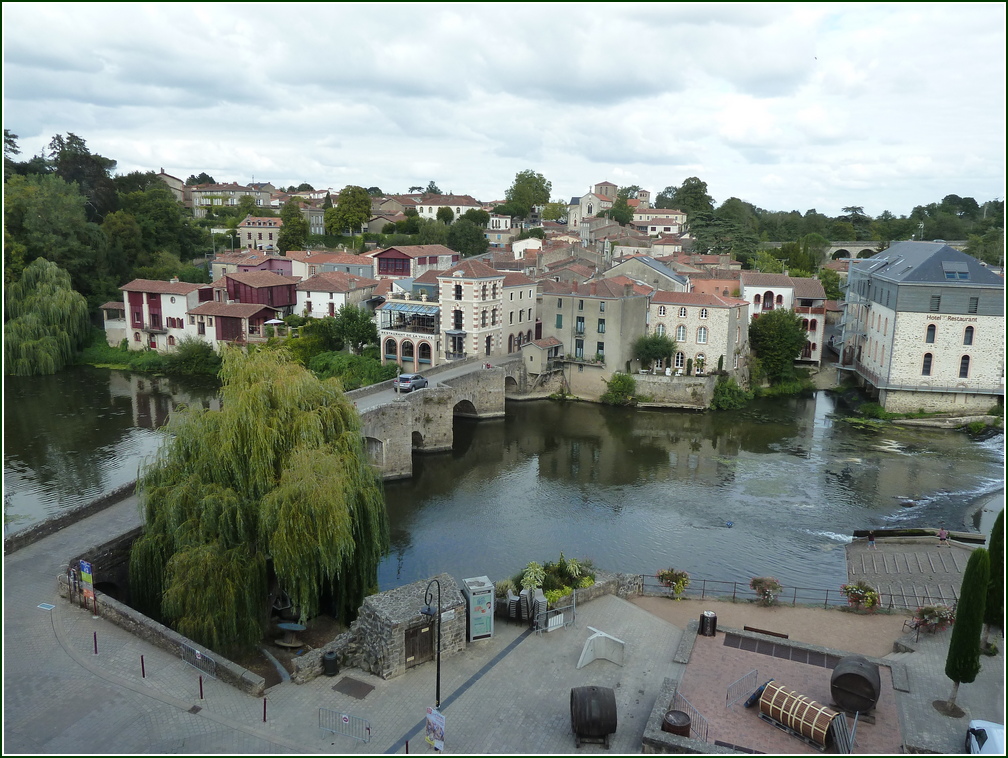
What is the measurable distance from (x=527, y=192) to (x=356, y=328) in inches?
2872

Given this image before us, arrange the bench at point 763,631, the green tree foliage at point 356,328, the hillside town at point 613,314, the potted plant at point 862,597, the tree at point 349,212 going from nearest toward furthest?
the bench at point 763,631 → the potted plant at point 862,597 → the hillside town at point 613,314 → the green tree foliage at point 356,328 → the tree at point 349,212

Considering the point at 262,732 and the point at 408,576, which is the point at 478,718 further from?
the point at 408,576

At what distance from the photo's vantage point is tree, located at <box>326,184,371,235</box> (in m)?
88.8

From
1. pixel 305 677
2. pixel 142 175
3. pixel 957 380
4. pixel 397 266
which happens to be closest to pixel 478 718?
pixel 305 677

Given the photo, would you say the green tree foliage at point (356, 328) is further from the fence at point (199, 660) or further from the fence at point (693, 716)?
the fence at point (693, 716)

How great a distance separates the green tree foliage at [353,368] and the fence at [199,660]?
30909mm

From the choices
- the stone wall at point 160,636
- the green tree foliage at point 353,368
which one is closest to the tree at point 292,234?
the green tree foliage at point 353,368

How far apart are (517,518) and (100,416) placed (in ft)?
92.8

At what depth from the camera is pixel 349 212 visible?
88.8m

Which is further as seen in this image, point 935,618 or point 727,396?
point 727,396

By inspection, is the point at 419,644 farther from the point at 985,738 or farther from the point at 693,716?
the point at 985,738

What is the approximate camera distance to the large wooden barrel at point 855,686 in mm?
14484

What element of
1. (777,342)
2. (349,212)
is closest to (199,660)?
(777,342)

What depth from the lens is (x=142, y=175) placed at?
93062 mm
